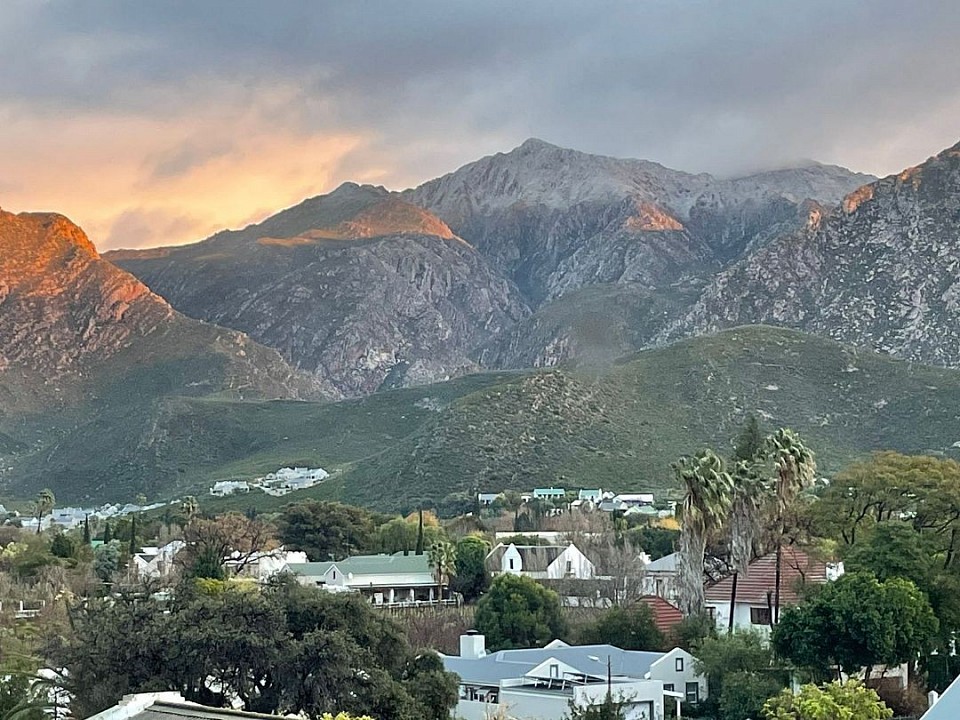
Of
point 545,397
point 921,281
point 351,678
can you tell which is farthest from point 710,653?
point 921,281

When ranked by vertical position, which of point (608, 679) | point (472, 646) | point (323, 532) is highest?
point (323, 532)

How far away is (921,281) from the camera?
527ft

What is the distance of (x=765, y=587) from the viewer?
50.3 meters

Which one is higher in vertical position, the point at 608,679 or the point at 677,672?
the point at 608,679

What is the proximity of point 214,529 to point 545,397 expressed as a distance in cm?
6046

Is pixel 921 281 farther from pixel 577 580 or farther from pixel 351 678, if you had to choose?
pixel 351 678

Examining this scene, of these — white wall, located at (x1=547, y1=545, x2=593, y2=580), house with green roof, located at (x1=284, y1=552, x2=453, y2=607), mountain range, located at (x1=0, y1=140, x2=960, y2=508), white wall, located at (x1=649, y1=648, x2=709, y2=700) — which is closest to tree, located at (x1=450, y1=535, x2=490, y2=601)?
house with green roof, located at (x1=284, y1=552, x2=453, y2=607)

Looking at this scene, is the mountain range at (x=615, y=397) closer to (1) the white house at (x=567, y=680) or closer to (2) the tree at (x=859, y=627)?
(1) the white house at (x=567, y=680)

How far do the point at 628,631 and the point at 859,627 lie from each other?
1249 cm

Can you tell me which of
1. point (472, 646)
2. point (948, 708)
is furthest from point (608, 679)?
point (948, 708)

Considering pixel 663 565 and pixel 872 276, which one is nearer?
pixel 663 565

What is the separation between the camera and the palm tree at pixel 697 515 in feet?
161

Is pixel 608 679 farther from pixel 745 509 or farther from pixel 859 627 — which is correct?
pixel 745 509

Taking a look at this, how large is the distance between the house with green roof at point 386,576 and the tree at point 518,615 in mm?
17369
